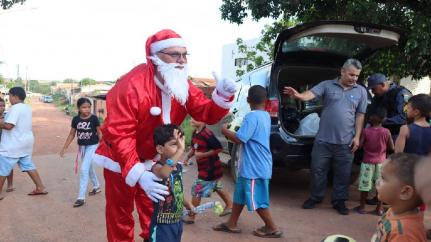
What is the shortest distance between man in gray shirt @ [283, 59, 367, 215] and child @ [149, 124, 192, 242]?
2.41m

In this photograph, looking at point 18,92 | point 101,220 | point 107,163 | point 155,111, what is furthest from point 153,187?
point 18,92

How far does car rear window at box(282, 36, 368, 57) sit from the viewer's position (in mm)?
4939

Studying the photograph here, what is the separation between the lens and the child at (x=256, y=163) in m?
3.99

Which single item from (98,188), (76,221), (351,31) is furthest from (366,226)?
(98,188)

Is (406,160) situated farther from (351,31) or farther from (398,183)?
(351,31)

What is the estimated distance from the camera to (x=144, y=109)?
9.53ft

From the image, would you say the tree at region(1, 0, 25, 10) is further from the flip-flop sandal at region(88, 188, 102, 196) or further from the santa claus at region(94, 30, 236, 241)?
the santa claus at region(94, 30, 236, 241)

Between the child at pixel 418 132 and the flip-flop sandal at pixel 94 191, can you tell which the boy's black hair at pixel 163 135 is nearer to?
the child at pixel 418 132

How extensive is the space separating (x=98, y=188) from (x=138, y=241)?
2.07 metres

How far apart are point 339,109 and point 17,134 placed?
416 centimetres

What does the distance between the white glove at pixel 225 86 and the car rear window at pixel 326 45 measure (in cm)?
206

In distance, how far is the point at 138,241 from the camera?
3.91 metres

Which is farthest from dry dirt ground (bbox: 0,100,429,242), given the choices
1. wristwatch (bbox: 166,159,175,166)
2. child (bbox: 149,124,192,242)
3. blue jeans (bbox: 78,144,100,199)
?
wristwatch (bbox: 166,159,175,166)

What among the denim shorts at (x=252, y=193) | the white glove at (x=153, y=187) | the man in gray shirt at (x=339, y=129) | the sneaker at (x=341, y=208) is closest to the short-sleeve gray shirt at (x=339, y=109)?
the man in gray shirt at (x=339, y=129)
